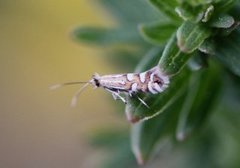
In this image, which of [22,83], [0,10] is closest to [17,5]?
[0,10]

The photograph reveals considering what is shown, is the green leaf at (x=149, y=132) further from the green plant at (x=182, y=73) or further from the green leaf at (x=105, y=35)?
the green leaf at (x=105, y=35)

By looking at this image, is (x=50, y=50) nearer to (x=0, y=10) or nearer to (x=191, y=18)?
(x=0, y=10)

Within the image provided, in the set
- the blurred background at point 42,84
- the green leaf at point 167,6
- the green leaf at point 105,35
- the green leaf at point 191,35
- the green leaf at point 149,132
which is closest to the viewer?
the green leaf at point 191,35

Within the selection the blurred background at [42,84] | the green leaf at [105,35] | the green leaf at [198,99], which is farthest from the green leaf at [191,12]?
the blurred background at [42,84]

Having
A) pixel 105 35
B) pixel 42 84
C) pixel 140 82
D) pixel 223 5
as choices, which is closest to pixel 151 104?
pixel 140 82

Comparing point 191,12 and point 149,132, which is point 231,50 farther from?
point 149,132

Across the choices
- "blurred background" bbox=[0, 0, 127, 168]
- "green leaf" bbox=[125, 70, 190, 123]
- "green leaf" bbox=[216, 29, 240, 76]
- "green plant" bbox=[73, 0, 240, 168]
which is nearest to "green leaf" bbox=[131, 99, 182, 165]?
"green plant" bbox=[73, 0, 240, 168]
